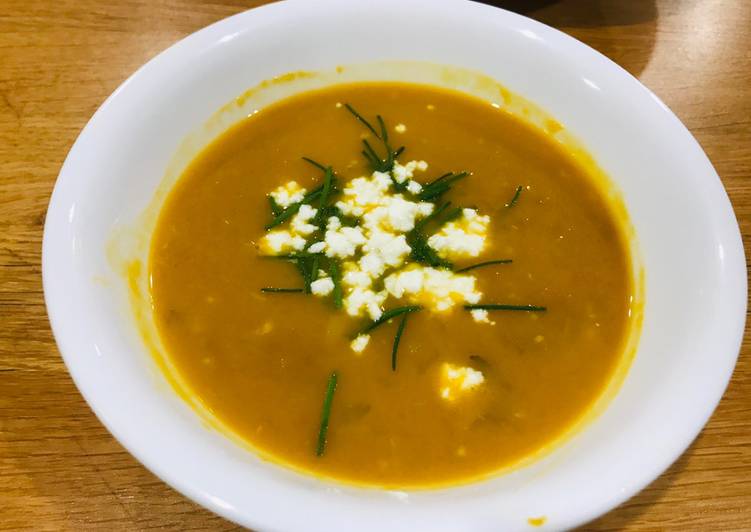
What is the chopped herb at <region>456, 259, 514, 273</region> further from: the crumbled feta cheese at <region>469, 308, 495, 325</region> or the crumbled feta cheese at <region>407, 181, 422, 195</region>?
the crumbled feta cheese at <region>407, 181, 422, 195</region>

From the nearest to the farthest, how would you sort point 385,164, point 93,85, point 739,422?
1. point 739,422
2. point 385,164
3. point 93,85

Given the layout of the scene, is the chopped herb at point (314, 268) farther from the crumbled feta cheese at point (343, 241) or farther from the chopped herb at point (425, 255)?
the chopped herb at point (425, 255)

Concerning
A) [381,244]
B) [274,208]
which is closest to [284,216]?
[274,208]

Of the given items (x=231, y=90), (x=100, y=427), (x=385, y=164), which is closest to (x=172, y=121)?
(x=231, y=90)

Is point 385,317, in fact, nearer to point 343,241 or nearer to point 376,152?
point 343,241

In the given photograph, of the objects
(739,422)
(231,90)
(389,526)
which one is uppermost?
(231,90)

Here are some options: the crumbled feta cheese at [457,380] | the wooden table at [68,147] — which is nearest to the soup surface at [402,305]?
the crumbled feta cheese at [457,380]

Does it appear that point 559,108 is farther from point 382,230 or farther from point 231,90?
point 231,90

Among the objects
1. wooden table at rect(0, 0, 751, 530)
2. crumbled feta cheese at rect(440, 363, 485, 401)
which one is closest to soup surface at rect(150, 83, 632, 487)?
crumbled feta cheese at rect(440, 363, 485, 401)
